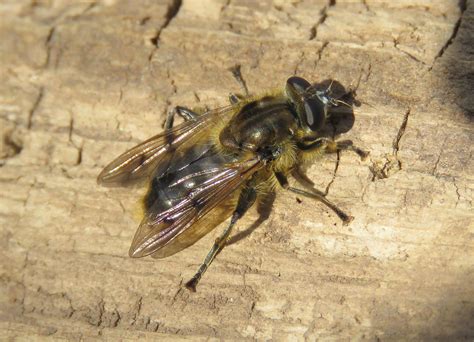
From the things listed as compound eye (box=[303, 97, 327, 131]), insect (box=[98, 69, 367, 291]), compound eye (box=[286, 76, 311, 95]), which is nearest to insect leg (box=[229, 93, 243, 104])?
insect (box=[98, 69, 367, 291])

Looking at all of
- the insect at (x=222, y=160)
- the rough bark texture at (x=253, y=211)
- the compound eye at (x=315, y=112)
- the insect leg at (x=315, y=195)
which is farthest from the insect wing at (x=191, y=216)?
the compound eye at (x=315, y=112)

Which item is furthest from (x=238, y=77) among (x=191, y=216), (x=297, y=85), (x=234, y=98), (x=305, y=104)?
(x=191, y=216)

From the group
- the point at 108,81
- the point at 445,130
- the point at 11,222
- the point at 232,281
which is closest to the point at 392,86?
the point at 445,130

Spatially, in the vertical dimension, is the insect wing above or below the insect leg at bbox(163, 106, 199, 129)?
below

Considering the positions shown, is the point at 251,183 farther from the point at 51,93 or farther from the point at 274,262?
the point at 51,93

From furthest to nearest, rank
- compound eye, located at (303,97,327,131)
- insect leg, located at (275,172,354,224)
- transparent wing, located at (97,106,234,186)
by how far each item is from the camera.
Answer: transparent wing, located at (97,106,234,186)
compound eye, located at (303,97,327,131)
insect leg, located at (275,172,354,224)

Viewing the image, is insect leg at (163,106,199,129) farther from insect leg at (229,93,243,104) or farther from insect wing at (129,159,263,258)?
insect wing at (129,159,263,258)
